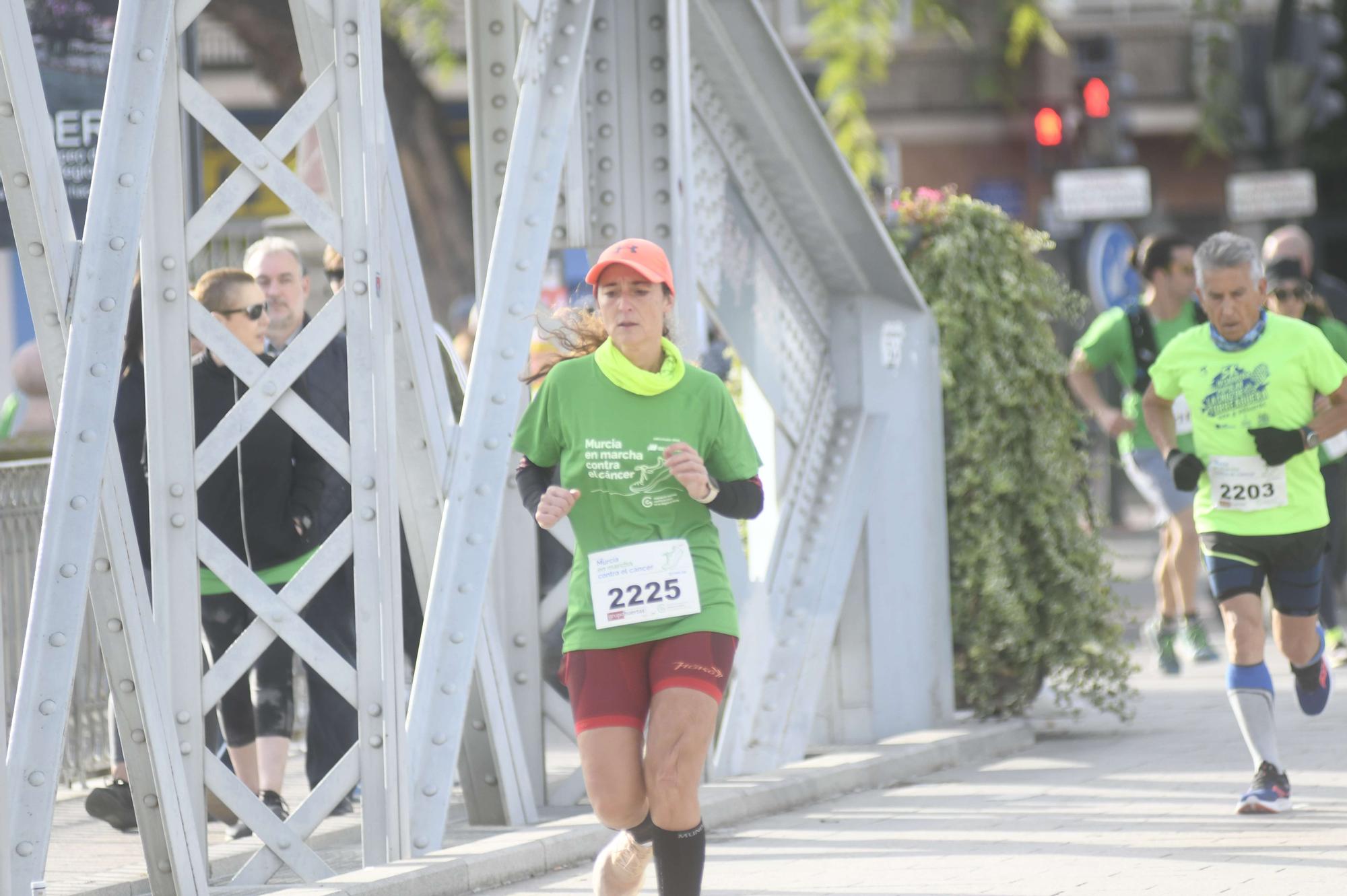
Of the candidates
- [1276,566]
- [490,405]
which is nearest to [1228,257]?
[1276,566]

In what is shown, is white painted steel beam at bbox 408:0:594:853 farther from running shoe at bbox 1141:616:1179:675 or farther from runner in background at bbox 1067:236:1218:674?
running shoe at bbox 1141:616:1179:675

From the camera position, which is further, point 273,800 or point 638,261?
point 273,800

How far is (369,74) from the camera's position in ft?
20.4

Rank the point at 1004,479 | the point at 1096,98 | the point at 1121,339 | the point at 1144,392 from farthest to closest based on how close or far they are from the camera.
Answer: the point at 1096,98
the point at 1121,339
the point at 1144,392
the point at 1004,479

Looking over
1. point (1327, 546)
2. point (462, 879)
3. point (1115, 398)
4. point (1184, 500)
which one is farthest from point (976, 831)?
point (1115, 398)

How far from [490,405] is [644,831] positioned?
6.70ft

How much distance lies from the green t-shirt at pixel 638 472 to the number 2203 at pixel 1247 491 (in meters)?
2.58

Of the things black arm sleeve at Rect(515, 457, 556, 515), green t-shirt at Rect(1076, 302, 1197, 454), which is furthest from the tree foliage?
black arm sleeve at Rect(515, 457, 556, 515)

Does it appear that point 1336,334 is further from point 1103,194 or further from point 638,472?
point 1103,194

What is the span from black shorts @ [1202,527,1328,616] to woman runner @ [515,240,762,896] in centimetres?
258

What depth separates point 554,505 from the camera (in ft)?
17.0

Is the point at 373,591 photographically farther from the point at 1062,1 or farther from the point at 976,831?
the point at 1062,1

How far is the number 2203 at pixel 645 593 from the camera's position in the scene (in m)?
5.20

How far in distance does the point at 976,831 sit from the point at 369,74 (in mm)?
3069
